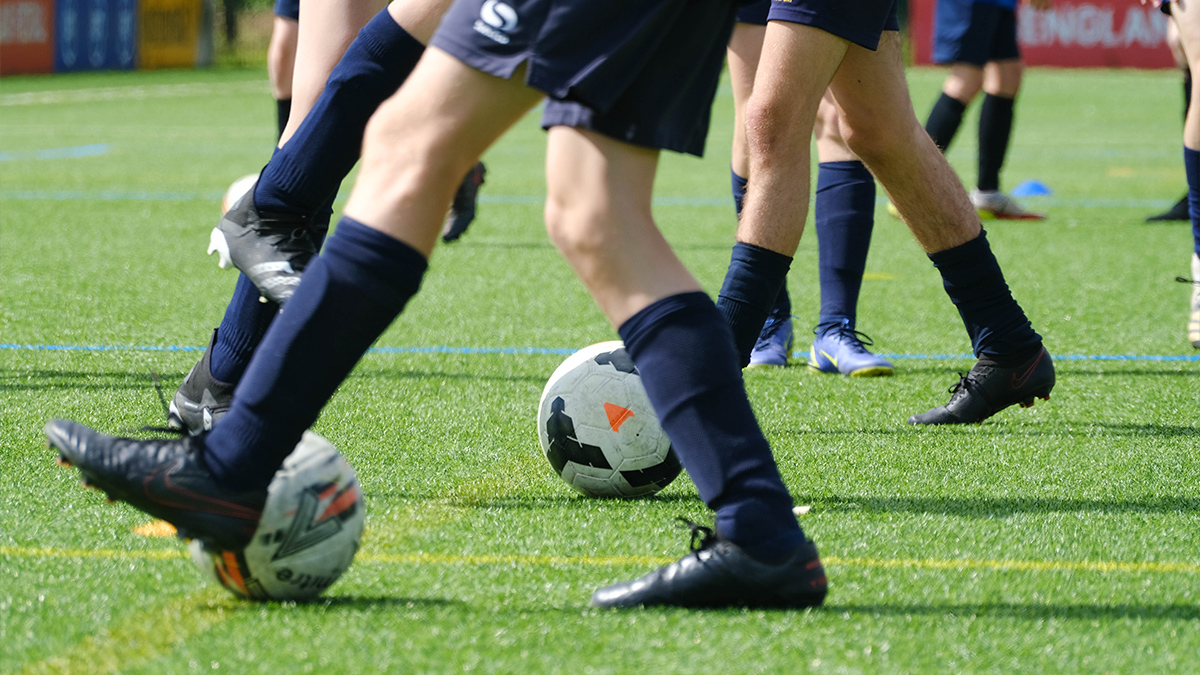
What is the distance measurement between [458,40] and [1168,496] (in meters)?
1.75

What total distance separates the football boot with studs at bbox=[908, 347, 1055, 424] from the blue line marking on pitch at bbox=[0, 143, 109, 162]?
9.49m

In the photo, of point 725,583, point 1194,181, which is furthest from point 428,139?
point 1194,181

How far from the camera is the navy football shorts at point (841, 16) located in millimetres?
3037

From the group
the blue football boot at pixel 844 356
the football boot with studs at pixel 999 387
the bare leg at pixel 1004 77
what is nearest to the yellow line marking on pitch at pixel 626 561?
the football boot with studs at pixel 999 387

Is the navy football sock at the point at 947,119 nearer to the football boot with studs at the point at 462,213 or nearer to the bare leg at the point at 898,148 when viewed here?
the football boot with studs at the point at 462,213

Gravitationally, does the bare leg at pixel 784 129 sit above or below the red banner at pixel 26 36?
above

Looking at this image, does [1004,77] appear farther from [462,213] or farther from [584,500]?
[584,500]

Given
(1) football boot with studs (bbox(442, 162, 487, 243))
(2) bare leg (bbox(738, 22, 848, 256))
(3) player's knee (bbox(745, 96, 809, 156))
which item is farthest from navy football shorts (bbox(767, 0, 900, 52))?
(1) football boot with studs (bbox(442, 162, 487, 243))

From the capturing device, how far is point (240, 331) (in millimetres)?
3027

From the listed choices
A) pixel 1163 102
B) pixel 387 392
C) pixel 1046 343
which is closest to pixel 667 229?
pixel 1046 343

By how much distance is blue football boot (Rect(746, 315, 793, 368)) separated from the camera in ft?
14.4

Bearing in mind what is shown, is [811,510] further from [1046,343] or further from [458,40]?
[1046,343]

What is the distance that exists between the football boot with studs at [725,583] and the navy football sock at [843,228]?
7.31 feet

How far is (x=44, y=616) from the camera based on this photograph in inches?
81.6
